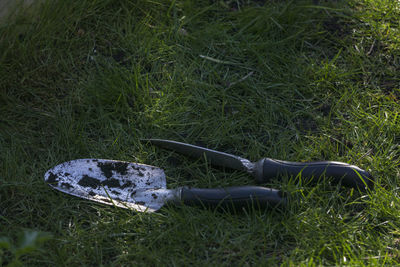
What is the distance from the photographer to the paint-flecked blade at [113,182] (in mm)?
1981

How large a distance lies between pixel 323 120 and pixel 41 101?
4.92 ft

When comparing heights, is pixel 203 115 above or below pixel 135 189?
above

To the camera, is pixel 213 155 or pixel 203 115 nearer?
pixel 213 155

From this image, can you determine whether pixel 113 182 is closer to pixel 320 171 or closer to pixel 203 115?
pixel 203 115

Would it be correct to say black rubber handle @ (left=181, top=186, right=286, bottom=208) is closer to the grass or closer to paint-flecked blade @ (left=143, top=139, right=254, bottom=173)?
the grass

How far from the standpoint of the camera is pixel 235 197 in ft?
6.16

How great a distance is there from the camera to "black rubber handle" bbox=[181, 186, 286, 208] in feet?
6.14

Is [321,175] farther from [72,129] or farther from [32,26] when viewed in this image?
[32,26]

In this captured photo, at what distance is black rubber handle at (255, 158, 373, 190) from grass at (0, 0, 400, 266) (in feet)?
0.18

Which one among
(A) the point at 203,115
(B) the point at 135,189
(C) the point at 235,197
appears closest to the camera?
(C) the point at 235,197

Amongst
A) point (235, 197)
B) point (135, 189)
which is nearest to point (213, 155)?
point (235, 197)

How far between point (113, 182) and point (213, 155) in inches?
18.6

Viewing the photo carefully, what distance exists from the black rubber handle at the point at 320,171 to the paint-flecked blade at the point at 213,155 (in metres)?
0.07

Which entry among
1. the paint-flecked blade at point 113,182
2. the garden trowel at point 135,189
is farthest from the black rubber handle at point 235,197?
the paint-flecked blade at point 113,182
